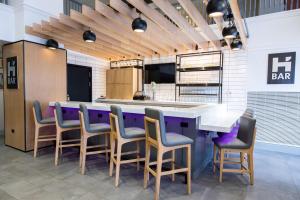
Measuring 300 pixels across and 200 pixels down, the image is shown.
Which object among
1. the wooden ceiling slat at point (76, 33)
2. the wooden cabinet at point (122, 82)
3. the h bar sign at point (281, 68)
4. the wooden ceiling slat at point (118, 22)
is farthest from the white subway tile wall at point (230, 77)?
the wooden ceiling slat at point (76, 33)

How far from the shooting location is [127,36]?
14.0ft

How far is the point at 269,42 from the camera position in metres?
4.47

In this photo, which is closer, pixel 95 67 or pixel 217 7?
pixel 217 7

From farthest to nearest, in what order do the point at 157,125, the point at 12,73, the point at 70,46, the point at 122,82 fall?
the point at 122,82
the point at 70,46
the point at 12,73
the point at 157,125

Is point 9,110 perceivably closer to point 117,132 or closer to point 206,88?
point 117,132

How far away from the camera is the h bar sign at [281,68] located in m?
4.23

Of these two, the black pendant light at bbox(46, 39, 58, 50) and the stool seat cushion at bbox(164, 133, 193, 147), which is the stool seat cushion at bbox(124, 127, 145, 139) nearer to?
the stool seat cushion at bbox(164, 133, 193, 147)

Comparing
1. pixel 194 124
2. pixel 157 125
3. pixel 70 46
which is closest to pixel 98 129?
pixel 157 125

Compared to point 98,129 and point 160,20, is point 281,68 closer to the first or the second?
point 160,20

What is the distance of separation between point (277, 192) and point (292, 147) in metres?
2.29

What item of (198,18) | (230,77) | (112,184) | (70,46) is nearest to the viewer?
(112,184)

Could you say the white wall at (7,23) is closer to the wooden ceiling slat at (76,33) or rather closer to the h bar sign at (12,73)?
the h bar sign at (12,73)

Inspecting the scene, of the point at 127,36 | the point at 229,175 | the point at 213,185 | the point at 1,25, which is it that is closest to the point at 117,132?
the point at 213,185

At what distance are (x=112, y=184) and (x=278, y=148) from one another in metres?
3.86
